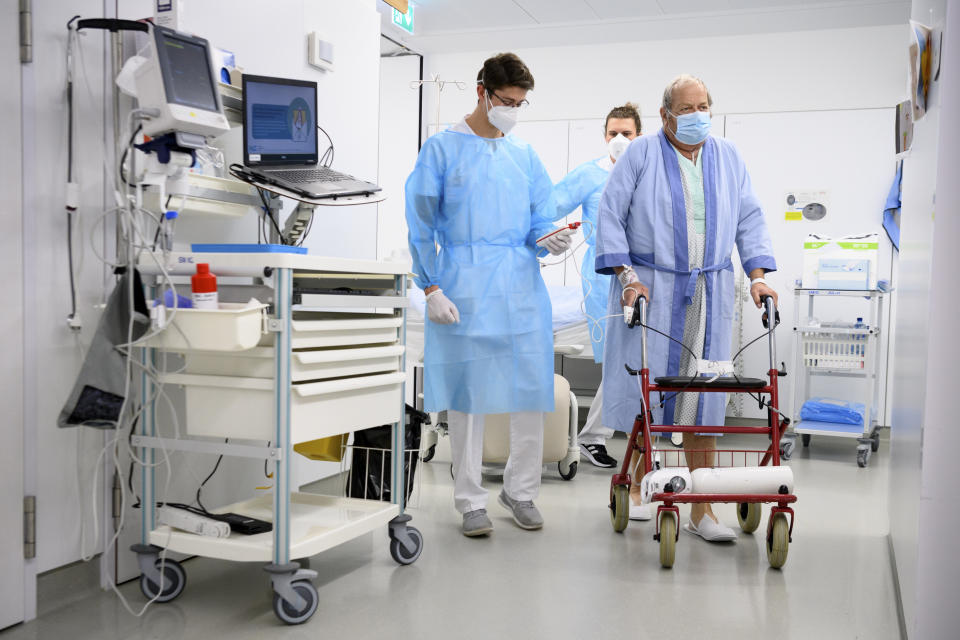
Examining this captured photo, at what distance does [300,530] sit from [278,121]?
1.14m

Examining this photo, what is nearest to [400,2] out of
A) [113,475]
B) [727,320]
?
[727,320]

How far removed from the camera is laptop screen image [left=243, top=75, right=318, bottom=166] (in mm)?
2352

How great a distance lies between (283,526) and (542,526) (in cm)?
122

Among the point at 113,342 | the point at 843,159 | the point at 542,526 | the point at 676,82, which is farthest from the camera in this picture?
the point at 843,159

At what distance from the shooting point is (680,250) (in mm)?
2770

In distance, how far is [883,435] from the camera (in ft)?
17.4

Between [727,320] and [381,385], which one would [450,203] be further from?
[727,320]

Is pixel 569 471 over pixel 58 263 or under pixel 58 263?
under

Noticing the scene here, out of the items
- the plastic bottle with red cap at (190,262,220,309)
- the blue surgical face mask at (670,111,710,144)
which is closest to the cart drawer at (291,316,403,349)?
the plastic bottle with red cap at (190,262,220,309)

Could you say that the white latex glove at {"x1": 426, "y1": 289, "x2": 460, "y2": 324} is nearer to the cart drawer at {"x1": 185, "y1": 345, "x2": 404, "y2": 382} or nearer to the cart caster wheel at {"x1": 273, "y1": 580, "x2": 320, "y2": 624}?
the cart drawer at {"x1": 185, "y1": 345, "x2": 404, "y2": 382}

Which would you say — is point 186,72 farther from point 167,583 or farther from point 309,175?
point 167,583

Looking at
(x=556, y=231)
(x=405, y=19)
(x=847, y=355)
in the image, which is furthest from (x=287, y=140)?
(x=847, y=355)

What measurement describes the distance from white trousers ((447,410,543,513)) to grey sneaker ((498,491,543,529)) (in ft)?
0.07

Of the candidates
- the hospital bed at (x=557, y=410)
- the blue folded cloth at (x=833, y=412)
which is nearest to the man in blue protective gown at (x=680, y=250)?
the hospital bed at (x=557, y=410)
